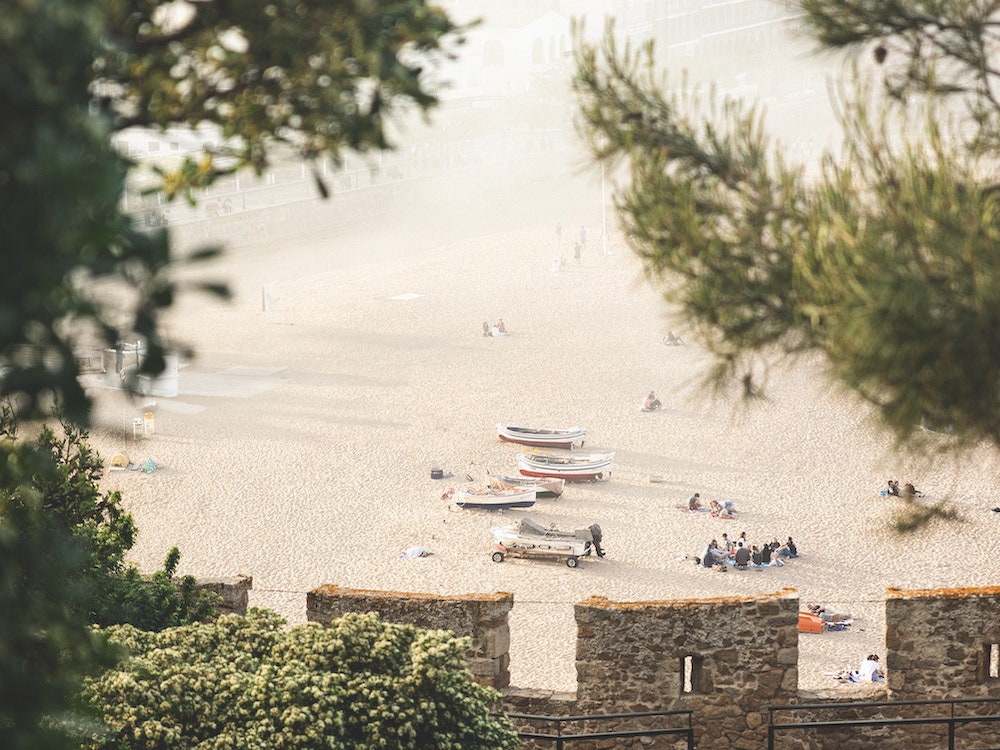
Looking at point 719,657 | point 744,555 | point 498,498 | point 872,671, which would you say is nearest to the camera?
point 719,657

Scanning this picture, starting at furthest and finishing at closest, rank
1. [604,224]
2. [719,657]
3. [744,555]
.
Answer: [604,224] → [744,555] → [719,657]

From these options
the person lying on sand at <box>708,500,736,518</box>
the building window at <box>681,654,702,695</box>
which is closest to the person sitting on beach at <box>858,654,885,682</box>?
the building window at <box>681,654,702,695</box>

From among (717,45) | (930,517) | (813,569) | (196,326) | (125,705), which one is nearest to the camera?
(930,517)

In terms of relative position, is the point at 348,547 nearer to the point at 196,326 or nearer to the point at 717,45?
the point at 196,326

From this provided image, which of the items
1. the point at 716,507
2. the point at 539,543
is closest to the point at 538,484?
the point at 716,507

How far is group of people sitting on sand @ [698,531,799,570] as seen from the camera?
20.6 meters

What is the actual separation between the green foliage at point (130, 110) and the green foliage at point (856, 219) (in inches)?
86.8

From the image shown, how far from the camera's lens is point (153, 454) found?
27094 millimetres

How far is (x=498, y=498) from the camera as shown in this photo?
2372 centimetres

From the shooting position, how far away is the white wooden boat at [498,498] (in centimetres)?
2367

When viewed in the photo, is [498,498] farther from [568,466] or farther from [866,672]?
[866,672]

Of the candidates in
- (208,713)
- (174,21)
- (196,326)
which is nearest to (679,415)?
(196,326)

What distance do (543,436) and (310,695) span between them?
19.9m

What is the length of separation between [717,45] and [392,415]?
136ft
